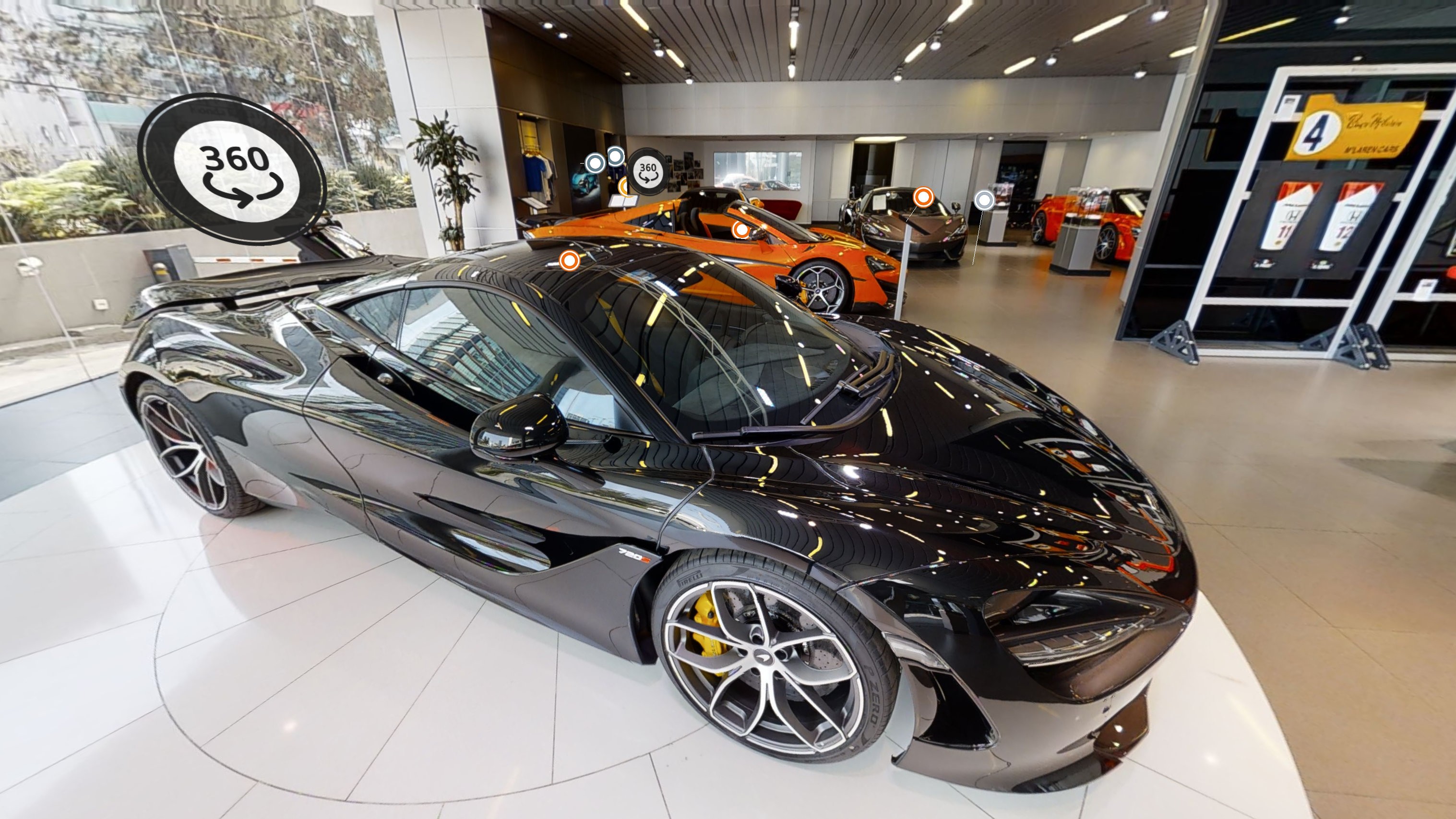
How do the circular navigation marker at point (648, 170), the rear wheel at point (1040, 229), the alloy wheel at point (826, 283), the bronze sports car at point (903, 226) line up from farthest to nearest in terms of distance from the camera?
the rear wheel at point (1040, 229), the bronze sports car at point (903, 226), the circular navigation marker at point (648, 170), the alloy wheel at point (826, 283)

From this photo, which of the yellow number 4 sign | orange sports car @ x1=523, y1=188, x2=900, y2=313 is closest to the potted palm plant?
orange sports car @ x1=523, y1=188, x2=900, y2=313

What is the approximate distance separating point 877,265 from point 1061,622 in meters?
4.75

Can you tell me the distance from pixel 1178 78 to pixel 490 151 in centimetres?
1362

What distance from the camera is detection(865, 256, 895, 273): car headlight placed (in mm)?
5363

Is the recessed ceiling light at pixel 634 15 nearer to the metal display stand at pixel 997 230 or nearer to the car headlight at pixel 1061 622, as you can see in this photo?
the car headlight at pixel 1061 622

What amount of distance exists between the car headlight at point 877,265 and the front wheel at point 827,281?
0.24 meters

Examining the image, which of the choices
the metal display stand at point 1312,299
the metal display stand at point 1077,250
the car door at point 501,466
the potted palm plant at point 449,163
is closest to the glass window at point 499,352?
the car door at point 501,466

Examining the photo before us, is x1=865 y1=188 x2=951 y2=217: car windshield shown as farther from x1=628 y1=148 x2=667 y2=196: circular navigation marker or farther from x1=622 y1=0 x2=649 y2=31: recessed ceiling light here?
x1=622 y1=0 x2=649 y2=31: recessed ceiling light

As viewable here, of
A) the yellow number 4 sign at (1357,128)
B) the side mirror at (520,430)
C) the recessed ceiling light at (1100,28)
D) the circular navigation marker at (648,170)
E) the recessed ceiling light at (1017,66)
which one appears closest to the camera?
the side mirror at (520,430)

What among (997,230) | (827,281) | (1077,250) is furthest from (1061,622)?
(997,230)

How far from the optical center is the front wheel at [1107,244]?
348 inches

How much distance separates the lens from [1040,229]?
38.3ft

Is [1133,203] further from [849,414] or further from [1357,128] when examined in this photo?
[849,414]

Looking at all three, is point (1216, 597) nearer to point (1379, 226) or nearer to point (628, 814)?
point (628, 814)
